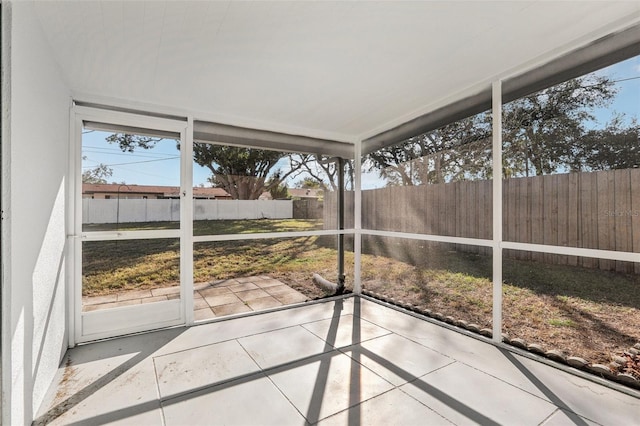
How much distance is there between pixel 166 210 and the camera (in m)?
3.19

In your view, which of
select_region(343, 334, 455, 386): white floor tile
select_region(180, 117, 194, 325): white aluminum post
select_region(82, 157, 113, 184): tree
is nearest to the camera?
select_region(343, 334, 455, 386): white floor tile

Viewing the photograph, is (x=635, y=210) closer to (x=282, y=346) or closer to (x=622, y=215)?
(x=622, y=215)

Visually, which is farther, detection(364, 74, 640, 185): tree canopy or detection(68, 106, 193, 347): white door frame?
detection(68, 106, 193, 347): white door frame

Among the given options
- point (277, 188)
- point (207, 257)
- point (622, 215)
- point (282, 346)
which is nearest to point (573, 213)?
point (622, 215)

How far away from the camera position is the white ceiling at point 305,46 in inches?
67.1

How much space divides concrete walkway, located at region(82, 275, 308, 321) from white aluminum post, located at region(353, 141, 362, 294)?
2.77 feet

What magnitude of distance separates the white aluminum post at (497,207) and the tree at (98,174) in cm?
361

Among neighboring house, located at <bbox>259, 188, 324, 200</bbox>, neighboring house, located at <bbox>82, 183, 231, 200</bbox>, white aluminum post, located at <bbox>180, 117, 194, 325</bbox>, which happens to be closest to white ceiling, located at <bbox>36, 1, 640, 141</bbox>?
white aluminum post, located at <bbox>180, 117, 194, 325</bbox>

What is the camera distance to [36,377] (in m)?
1.83

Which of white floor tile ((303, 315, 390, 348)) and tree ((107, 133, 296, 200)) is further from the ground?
tree ((107, 133, 296, 200))

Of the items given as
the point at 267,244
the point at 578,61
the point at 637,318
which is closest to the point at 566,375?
the point at 637,318

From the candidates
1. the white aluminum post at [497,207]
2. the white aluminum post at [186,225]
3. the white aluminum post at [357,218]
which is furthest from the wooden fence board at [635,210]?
the white aluminum post at [186,225]

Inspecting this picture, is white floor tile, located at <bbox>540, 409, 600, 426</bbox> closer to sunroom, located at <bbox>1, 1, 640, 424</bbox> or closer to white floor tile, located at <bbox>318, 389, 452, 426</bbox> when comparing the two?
sunroom, located at <bbox>1, 1, 640, 424</bbox>

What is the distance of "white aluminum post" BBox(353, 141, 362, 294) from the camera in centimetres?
441
